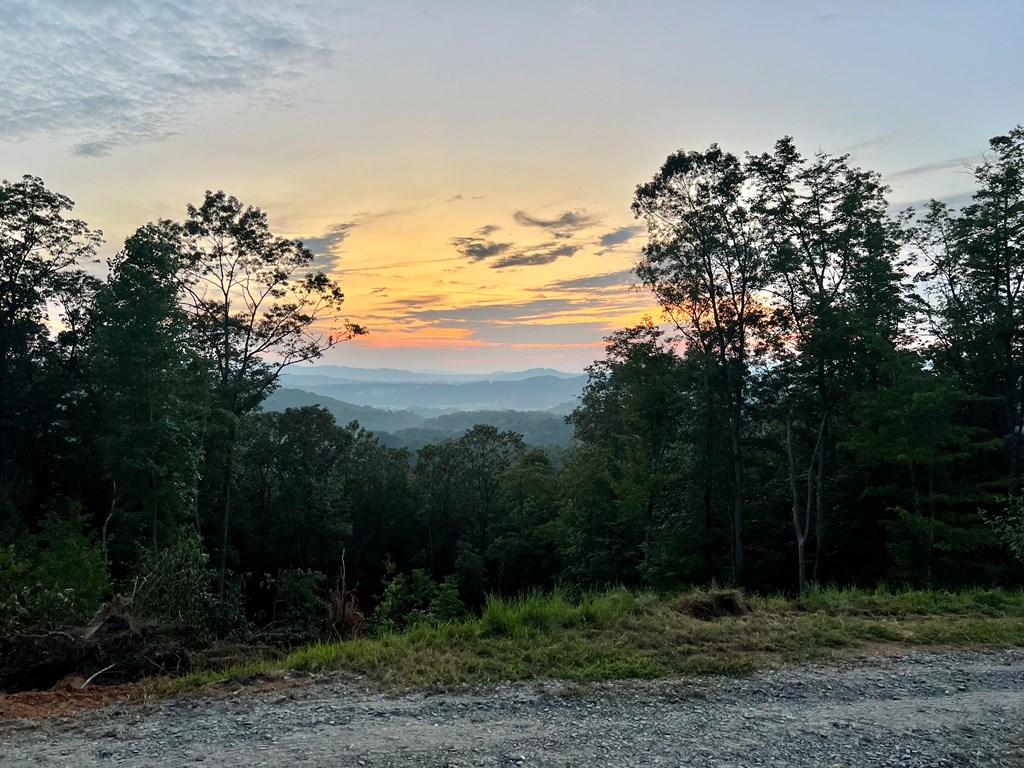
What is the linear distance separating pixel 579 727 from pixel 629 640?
7.02ft

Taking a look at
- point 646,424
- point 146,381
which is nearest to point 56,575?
point 146,381

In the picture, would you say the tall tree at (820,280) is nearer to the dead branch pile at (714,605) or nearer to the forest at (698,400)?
the forest at (698,400)

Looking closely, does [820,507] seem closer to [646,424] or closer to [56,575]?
[646,424]

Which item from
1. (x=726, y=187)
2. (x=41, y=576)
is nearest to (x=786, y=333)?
(x=726, y=187)

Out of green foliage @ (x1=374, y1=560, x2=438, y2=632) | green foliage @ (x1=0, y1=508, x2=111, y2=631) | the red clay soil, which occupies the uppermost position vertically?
the red clay soil

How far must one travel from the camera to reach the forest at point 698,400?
1570 cm

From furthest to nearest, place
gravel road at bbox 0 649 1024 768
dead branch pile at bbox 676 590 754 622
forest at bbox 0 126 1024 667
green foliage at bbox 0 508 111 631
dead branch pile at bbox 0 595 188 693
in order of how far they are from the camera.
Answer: forest at bbox 0 126 1024 667
green foliage at bbox 0 508 111 631
dead branch pile at bbox 676 590 754 622
dead branch pile at bbox 0 595 188 693
gravel road at bbox 0 649 1024 768

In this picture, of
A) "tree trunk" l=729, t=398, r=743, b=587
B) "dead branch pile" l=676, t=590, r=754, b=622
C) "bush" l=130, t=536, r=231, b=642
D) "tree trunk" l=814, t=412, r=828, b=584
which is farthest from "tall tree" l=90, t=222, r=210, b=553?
"tree trunk" l=814, t=412, r=828, b=584

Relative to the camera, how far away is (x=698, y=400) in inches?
765

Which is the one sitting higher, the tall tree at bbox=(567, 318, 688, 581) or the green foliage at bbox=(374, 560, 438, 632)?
the tall tree at bbox=(567, 318, 688, 581)

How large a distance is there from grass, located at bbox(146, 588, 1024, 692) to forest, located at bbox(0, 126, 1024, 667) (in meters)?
5.67

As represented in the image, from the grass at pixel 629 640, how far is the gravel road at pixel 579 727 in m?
0.38

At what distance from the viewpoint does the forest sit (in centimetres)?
1570

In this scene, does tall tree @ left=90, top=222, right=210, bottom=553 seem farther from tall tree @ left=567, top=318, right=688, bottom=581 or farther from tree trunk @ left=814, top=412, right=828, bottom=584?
tree trunk @ left=814, top=412, right=828, bottom=584
